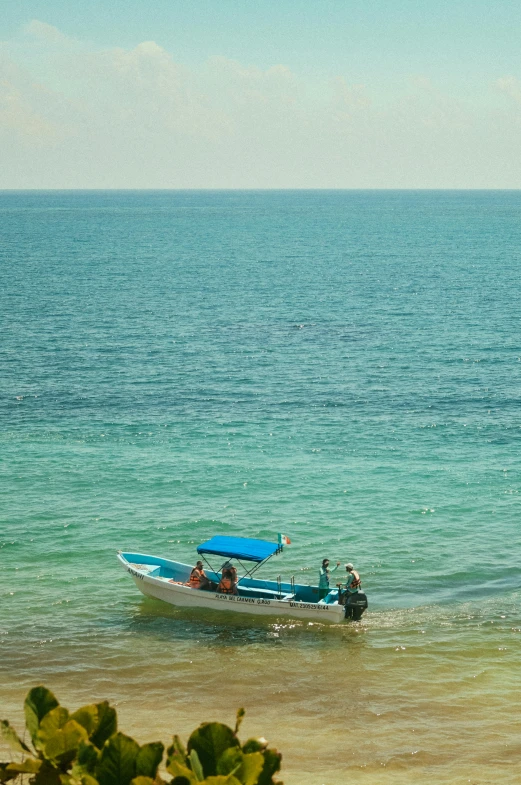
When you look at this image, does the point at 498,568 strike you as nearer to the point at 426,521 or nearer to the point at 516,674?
the point at 426,521

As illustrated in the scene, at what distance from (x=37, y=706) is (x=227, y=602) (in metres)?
19.4

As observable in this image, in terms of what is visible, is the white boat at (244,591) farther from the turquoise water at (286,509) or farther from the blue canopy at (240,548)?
the turquoise water at (286,509)

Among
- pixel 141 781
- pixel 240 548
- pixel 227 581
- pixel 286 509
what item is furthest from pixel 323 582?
pixel 141 781

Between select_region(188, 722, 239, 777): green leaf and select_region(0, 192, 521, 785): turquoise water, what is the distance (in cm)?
1169

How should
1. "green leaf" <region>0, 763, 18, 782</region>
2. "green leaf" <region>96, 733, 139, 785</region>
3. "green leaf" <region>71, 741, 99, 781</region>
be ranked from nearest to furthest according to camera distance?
"green leaf" <region>96, 733, 139, 785</region> < "green leaf" <region>71, 741, 99, 781</region> < "green leaf" <region>0, 763, 18, 782</region>

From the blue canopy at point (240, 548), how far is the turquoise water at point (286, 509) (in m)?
2.15

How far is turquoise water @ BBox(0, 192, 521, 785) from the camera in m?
23.1

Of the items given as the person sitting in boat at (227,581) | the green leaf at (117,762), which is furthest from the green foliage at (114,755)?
the person sitting in boat at (227,581)

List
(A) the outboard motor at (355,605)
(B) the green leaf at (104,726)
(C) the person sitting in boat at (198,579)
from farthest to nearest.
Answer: (C) the person sitting in boat at (198,579), (A) the outboard motor at (355,605), (B) the green leaf at (104,726)

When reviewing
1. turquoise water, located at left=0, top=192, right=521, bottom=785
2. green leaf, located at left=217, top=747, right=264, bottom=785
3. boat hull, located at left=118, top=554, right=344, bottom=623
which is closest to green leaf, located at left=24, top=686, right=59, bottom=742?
green leaf, located at left=217, top=747, right=264, bottom=785

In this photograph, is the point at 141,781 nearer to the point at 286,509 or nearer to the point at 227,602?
the point at 227,602

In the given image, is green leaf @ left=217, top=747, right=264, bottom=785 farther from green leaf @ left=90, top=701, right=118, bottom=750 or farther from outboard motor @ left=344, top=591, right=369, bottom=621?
outboard motor @ left=344, top=591, right=369, bottom=621

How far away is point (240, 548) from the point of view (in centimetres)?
2817

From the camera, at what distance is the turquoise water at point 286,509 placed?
23.1 m
